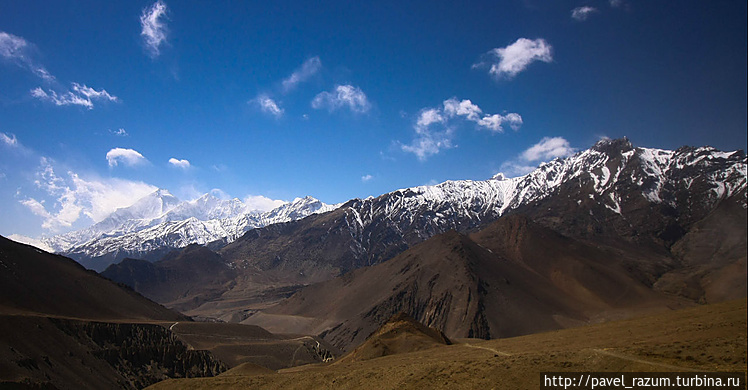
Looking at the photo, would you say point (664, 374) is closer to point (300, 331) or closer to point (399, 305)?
point (399, 305)

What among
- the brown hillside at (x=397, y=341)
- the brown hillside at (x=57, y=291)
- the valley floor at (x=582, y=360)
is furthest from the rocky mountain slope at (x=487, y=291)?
the valley floor at (x=582, y=360)

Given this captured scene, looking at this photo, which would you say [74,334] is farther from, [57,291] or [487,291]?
[487,291]

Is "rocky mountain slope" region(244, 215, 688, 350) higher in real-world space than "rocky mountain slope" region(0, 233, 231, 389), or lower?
higher

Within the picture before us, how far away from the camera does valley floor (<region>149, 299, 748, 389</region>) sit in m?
25.3

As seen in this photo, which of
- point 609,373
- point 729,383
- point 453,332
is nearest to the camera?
point 729,383

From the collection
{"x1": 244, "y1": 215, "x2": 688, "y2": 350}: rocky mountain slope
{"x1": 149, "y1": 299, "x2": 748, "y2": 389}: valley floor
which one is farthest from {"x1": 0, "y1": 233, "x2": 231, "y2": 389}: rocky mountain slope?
{"x1": 244, "y1": 215, "x2": 688, "y2": 350}: rocky mountain slope

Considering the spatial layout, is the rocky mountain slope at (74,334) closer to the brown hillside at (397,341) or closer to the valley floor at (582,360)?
the valley floor at (582,360)

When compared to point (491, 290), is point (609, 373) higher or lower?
lower

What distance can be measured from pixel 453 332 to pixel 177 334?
79.6 m

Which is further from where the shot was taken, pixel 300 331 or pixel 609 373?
pixel 300 331

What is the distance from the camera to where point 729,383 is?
21.1 meters

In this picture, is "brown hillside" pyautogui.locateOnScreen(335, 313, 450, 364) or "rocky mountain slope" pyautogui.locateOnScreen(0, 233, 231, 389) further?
"brown hillside" pyautogui.locateOnScreen(335, 313, 450, 364)

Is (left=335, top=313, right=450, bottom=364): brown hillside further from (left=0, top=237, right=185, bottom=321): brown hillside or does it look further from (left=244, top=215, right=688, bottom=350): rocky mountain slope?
(left=244, top=215, right=688, bottom=350): rocky mountain slope

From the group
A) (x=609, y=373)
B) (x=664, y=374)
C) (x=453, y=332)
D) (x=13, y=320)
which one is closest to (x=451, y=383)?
(x=609, y=373)
